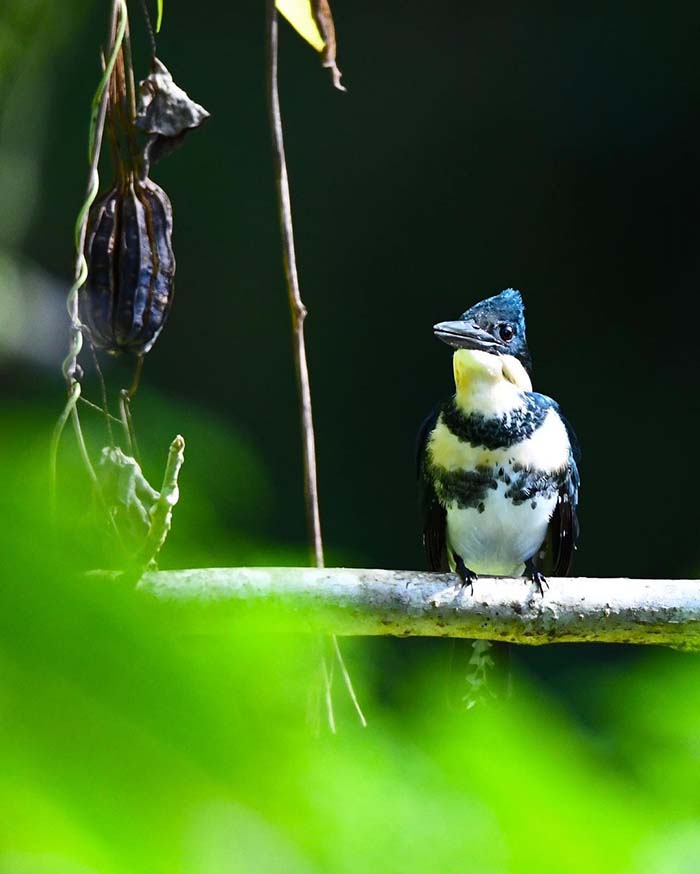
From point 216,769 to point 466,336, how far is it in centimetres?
106

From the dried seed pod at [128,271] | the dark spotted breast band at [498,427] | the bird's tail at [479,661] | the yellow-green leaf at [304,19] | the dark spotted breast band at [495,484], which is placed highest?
the yellow-green leaf at [304,19]

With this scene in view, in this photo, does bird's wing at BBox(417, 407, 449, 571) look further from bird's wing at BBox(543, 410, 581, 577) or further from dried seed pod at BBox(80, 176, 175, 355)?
dried seed pod at BBox(80, 176, 175, 355)

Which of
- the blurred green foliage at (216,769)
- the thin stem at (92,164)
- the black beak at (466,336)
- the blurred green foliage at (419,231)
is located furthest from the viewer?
the blurred green foliage at (419,231)

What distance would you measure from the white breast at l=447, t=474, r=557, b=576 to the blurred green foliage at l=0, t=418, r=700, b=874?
103 cm

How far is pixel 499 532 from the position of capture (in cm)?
124

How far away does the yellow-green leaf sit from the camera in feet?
2.10

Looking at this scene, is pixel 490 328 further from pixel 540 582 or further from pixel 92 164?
pixel 92 164

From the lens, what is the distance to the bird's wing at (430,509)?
1.24 meters

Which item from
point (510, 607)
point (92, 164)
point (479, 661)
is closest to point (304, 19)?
point (92, 164)

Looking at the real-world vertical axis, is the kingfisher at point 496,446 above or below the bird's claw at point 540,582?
above

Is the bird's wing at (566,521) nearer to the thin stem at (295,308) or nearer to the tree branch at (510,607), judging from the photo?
the tree branch at (510,607)

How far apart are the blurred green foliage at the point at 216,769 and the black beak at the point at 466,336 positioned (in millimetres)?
999

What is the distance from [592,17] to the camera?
192 cm

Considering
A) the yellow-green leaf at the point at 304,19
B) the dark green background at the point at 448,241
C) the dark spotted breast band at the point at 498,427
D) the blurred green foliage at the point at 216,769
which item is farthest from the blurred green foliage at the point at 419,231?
the blurred green foliage at the point at 216,769
